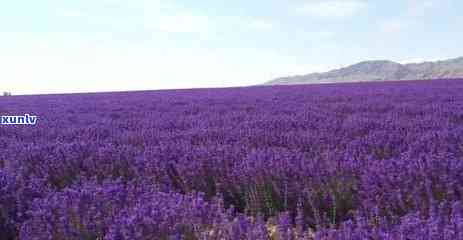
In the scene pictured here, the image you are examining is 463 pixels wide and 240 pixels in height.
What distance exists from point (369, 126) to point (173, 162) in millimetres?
2370

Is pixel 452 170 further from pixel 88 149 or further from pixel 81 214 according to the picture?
pixel 88 149

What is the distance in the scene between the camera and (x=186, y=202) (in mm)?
2383

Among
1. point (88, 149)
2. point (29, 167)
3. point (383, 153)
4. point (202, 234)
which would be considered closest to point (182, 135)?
point (88, 149)

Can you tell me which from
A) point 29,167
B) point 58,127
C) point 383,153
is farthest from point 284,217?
point 58,127

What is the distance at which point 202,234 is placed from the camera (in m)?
2.12

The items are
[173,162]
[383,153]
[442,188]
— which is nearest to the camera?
[442,188]

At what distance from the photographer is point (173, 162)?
3.47m

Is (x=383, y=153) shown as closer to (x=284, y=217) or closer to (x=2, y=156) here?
(x=284, y=217)

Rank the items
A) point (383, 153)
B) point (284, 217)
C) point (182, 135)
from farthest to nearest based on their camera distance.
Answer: point (182, 135), point (383, 153), point (284, 217)

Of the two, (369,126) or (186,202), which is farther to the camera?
(369,126)

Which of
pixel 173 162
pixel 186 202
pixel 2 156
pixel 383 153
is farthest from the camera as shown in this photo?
pixel 2 156

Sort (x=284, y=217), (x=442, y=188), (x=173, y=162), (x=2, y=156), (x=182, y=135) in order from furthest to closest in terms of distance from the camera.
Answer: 1. (x=182, y=135)
2. (x=2, y=156)
3. (x=173, y=162)
4. (x=442, y=188)
5. (x=284, y=217)

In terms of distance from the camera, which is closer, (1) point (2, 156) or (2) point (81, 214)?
(2) point (81, 214)

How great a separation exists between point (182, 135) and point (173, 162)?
5.27ft
